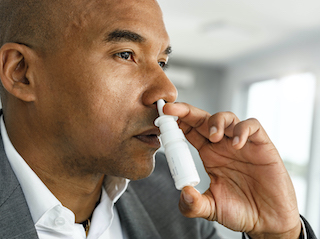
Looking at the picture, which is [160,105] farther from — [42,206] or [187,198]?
[42,206]

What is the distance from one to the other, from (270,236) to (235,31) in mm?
4276

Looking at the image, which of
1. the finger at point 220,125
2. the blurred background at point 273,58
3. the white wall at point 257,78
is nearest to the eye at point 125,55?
the finger at point 220,125

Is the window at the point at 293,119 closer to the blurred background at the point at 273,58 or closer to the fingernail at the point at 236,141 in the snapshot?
the blurred background at the point at 273,58

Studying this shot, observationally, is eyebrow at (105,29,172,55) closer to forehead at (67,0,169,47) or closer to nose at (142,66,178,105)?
forehead at (67,0,169,47)

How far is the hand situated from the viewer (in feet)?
3.27

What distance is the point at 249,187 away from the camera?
1.05 m

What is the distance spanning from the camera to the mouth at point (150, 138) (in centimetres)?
101

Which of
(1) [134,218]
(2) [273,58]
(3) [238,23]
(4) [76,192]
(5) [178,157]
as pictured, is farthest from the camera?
(2) [273,58]

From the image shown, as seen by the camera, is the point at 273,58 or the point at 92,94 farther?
the point at 273,58

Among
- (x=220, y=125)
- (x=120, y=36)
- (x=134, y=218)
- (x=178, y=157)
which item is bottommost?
(x=134, y=218)


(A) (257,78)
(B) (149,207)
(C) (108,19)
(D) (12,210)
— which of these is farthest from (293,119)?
(D) (12,210)

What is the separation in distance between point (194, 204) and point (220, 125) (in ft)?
0.77

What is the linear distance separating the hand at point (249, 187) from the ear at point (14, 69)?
0.52m

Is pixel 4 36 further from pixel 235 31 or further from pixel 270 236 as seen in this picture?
pixel 235 31
